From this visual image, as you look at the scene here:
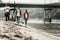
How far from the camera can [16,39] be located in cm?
959

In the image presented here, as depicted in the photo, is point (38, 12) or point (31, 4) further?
point (38, 12)

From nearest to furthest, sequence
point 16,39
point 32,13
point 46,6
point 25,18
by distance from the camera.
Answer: point 16,39 < point 25,18 < point 46,6 < point 32,13

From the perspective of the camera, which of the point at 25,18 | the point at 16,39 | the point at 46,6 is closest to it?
the point at 16,39

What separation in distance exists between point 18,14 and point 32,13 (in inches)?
5791

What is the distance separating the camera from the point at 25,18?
2531 centimetres

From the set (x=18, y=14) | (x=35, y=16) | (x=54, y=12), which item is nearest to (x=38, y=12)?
(x=35, y=16)

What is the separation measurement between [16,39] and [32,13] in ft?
535

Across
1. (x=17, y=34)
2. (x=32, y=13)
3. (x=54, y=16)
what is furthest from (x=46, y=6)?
(x=17, y=34)

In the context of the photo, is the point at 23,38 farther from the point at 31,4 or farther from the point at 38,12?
the point at 38,12

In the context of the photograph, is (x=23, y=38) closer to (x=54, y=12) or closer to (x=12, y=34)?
(x=12, y=34)

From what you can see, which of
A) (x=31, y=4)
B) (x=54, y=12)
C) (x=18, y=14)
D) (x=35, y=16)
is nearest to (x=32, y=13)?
(x=35, y=16)

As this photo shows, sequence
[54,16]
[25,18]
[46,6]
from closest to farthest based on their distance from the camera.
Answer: [25,18] → [46,6] → [54,16]

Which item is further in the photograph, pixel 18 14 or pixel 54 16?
pixel 54 16

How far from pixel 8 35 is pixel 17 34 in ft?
2.00
